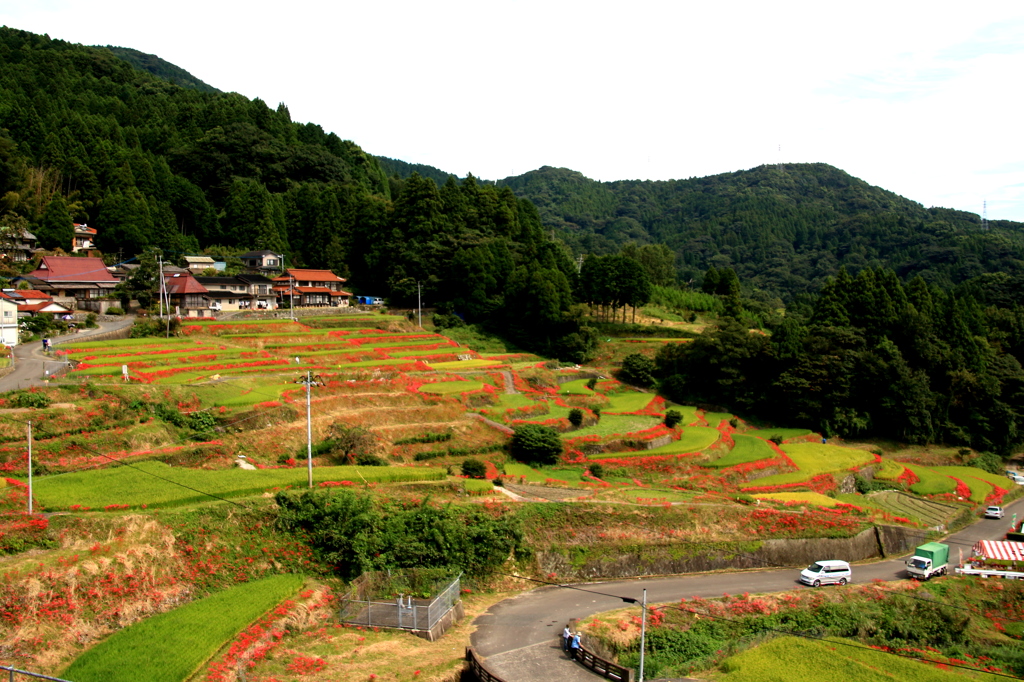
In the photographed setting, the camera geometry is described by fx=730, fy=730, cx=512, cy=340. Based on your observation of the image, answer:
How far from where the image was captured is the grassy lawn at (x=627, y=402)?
136 ft

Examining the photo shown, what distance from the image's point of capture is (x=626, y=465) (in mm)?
33812

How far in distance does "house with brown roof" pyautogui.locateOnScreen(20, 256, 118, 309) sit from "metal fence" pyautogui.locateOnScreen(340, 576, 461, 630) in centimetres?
3886

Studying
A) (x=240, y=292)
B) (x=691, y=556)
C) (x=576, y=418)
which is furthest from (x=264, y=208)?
(x=691, y=556)

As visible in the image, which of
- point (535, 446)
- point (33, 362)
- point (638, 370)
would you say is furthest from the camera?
point (638, 370)

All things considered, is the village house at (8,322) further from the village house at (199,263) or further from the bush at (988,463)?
the bush at (988,463)

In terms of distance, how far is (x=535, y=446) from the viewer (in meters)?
32.7

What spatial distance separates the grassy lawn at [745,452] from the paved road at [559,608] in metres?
9.55

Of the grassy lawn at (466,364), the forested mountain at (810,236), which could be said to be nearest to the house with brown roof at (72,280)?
the grassy lawn at (466,364)

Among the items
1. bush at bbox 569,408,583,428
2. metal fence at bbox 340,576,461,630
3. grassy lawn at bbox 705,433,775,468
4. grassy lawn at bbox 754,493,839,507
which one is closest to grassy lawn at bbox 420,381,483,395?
bush at bbox 569,408,583,428

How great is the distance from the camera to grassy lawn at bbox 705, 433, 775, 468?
118 feet

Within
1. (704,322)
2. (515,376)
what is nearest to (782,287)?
(704,322)

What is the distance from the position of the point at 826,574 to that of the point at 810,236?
5674 inches

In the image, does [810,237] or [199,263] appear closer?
[199,263]

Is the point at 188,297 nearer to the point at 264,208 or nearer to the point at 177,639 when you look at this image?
the point at 264,208
